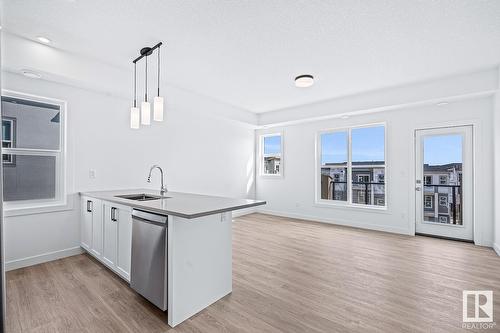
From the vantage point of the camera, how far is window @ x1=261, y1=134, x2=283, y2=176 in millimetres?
6707

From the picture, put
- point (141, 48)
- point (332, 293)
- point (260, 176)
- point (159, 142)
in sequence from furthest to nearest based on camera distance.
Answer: point (260, 176)
point (159, 142)
point (141, 48)
point (332, 293)

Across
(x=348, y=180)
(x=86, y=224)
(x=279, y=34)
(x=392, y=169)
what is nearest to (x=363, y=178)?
(x=348, y=180)

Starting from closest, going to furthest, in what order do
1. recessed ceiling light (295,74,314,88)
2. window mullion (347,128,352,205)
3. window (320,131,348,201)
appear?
recessed ceiling light (295,74,314,88), window mullion (347,128,352,205), window (320,131,348,201)

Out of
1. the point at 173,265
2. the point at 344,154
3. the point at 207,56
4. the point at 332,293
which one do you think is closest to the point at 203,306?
the point at 173,265

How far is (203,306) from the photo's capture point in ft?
7.41

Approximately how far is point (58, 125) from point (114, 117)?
29.1 inches

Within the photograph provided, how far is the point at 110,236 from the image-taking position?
283cm

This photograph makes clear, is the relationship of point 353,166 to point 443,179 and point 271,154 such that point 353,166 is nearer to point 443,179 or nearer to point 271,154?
point 443,179

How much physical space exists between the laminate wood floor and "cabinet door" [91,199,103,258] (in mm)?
213

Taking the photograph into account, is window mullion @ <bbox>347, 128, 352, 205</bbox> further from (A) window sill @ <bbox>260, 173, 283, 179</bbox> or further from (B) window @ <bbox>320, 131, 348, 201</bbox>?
(A) window sill @ <bbox>260, 173, 283, 179</bbox>

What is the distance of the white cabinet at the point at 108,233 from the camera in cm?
258

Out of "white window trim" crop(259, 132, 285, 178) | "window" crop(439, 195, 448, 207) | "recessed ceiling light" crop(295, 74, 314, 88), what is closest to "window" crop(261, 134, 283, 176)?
"white window trim" crop(259, 132, 285, 178)

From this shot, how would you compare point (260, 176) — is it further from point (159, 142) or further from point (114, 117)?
point (114, 117)

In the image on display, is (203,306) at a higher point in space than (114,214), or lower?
lower
